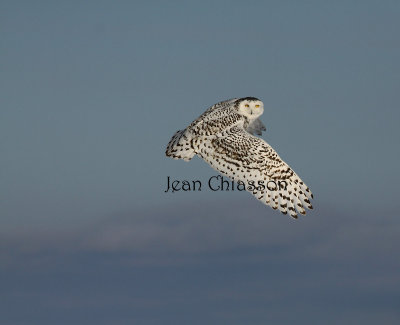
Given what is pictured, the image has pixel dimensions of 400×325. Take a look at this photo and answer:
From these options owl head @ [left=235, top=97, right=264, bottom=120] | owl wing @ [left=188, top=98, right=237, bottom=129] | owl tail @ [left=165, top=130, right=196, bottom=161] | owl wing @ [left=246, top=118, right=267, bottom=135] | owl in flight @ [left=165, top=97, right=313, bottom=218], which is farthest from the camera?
owl wing @ [left=246, top=118, right=267, bottom=135]

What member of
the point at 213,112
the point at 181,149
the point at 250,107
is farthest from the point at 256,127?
the point at 181,149

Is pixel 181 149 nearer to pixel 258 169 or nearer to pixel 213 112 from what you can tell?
pixel 213 112

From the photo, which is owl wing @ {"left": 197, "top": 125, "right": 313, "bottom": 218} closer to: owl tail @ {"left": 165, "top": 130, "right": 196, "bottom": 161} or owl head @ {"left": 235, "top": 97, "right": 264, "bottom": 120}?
owl tail @ {"left": 165, "top": 130, "right": 196, "bottom": 161}

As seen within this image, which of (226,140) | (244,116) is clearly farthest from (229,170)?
(244,116)

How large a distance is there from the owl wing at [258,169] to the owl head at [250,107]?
128 cm

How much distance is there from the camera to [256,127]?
22.7 meters

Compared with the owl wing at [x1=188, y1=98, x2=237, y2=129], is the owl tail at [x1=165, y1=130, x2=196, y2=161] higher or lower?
lower

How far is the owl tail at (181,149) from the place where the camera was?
20219 millimetres

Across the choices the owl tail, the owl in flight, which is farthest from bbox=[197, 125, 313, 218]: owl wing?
the owl tail

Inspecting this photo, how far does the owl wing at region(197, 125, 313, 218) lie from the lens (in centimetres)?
1972

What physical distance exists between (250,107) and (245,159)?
7.05 feet

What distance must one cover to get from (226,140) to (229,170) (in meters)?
0.73

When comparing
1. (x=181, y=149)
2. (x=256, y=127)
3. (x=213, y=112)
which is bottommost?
(x=181, y=149)

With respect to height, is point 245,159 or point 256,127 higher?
point 256,127
